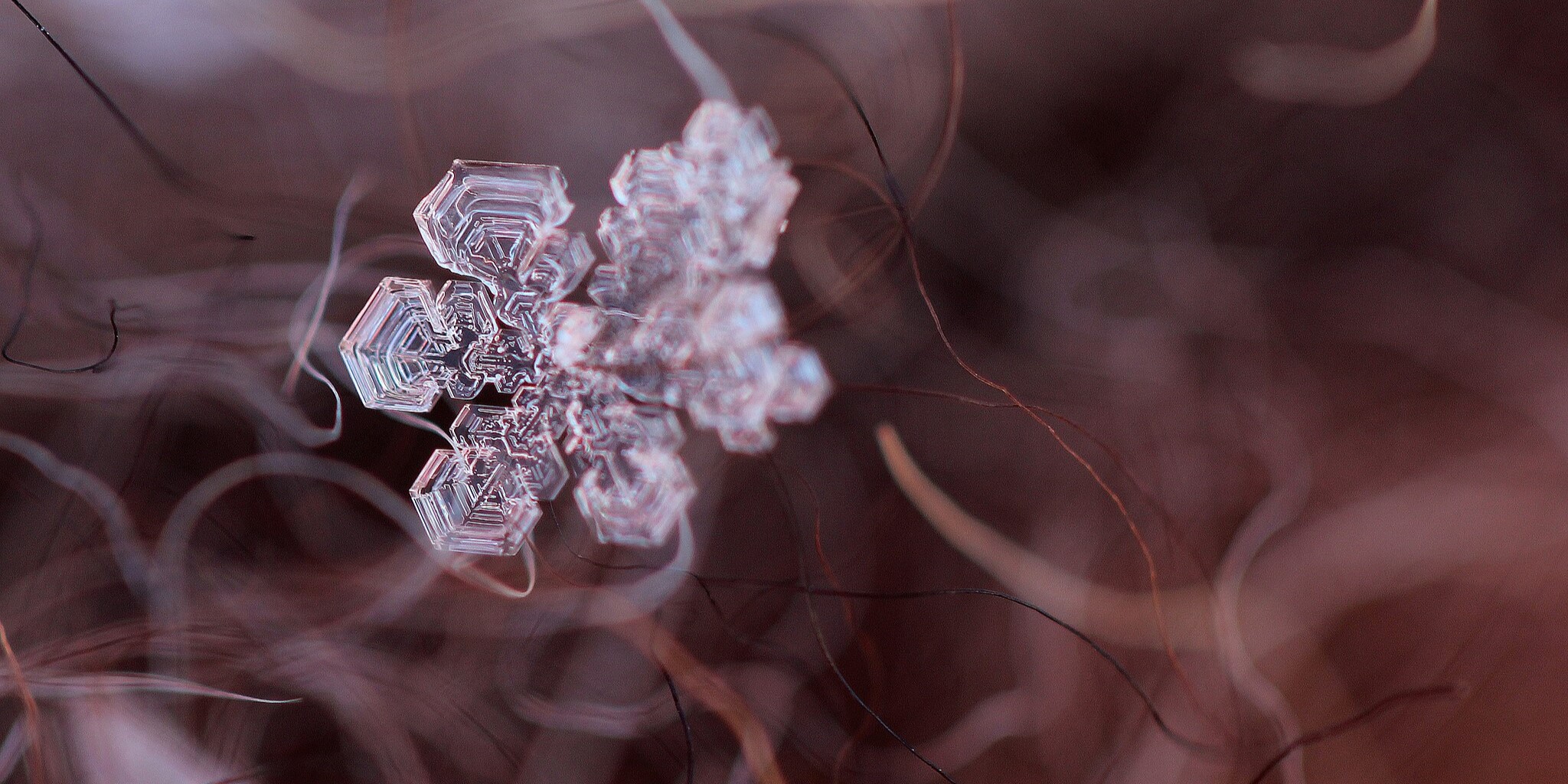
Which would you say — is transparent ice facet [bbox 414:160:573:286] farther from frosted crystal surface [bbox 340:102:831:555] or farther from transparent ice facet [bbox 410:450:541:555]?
transparent ice facet [bbox 410:450:541:555]

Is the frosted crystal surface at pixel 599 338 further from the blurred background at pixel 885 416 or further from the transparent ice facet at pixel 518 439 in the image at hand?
the blurred background at pixel 885 416

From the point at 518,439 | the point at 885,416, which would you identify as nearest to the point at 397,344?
the point at 518,439

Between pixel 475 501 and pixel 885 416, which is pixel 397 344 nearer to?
pixel 475 501

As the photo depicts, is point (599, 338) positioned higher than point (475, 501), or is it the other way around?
point (599, 338)

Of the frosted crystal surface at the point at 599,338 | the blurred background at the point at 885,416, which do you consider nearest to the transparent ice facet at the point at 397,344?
the frosted crystal surface at the point at 599,338

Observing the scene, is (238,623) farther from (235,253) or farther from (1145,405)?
(1145,405)
